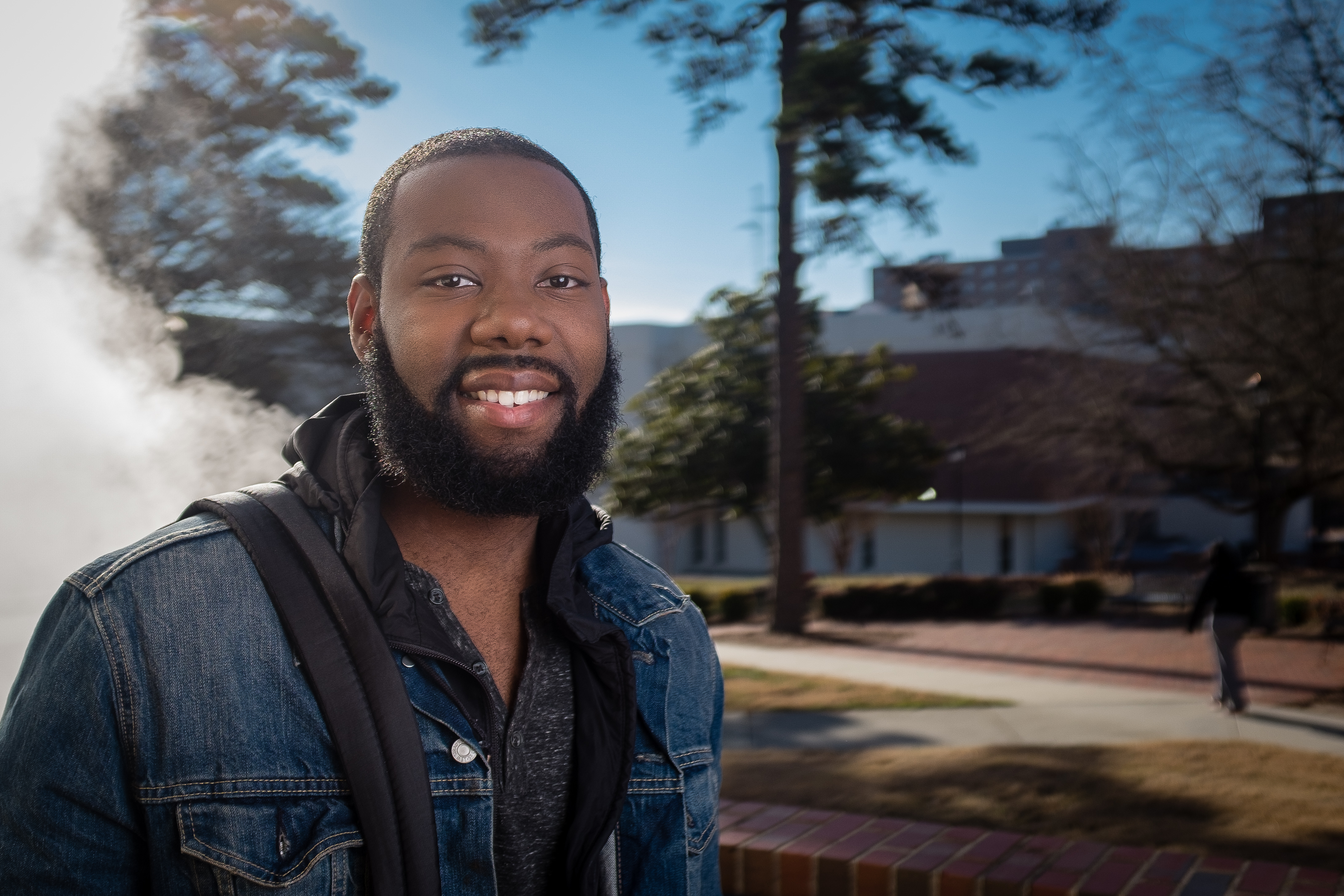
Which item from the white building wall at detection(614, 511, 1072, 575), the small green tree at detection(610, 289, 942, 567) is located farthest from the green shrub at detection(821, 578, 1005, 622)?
the white building wall at detection(614, 511, 1072, 575)

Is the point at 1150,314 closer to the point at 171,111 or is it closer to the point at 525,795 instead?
the point at 171,111

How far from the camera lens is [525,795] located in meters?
1.46

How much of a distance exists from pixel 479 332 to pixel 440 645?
16.7 inches

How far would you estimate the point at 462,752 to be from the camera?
4.53 ft

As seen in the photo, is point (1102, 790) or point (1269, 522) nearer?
point (1102, 790)

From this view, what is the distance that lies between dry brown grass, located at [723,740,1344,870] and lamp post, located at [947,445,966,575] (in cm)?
2478

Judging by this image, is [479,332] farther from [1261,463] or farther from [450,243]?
[1261,463]

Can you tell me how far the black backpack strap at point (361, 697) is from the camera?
1.25 m

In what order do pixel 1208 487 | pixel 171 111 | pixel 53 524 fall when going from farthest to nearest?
pixel 1208 487, pixel 171 111, pixel 53 524

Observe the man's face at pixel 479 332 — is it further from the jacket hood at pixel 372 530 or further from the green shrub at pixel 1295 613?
the green shrub at pixel 1295 613

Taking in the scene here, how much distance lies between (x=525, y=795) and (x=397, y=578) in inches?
13.9

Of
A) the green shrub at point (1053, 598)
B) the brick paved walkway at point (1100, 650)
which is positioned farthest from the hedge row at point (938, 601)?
the brick paved walkway at point (1100, 650)

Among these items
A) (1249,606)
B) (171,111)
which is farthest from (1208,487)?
(171,111)

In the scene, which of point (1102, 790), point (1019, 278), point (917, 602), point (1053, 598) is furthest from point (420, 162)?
point (1019, 278)
